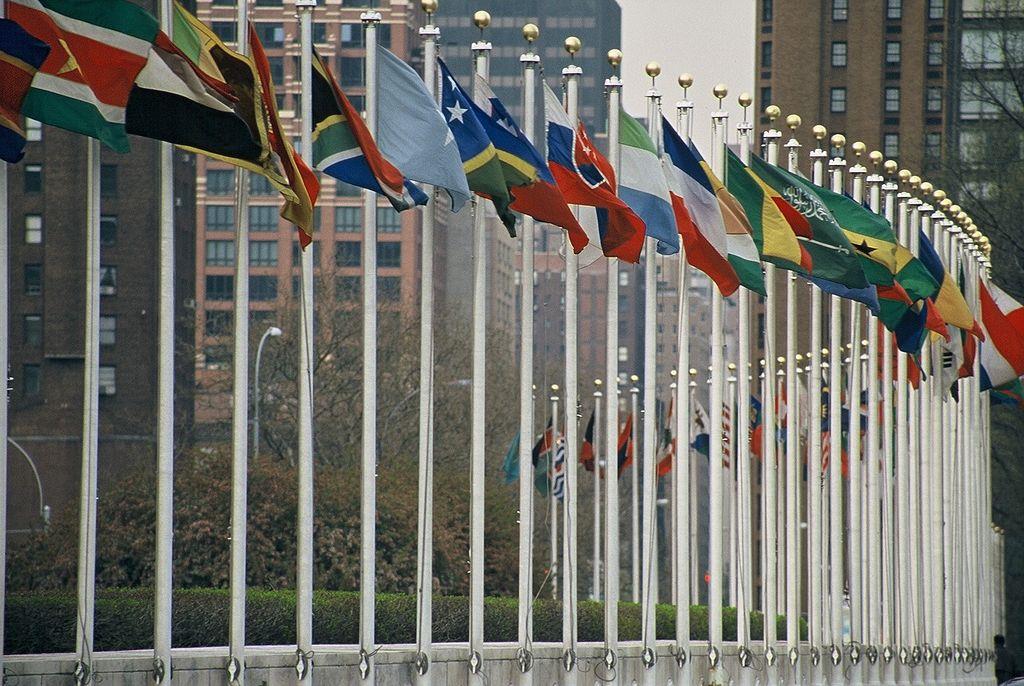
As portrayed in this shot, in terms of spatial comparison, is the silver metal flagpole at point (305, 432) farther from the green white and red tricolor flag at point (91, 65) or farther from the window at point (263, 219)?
the window at point (263, 219)

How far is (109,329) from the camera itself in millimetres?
90938

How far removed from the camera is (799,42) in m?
108

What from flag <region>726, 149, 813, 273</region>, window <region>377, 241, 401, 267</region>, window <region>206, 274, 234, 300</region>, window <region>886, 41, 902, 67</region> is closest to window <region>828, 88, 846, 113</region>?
window <region>886, 41, 902, 67</region>

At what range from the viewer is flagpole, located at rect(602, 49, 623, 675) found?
28.6 m

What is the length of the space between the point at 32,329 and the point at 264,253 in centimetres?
3524

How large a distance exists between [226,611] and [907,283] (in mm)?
13961

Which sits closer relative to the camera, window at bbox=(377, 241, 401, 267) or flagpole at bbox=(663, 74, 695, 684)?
flagpole at bbox=(663, 74, 695, 684)

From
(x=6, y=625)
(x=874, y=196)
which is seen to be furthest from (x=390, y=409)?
(x=6, y=625)

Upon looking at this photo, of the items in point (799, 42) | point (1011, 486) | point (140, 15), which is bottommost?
point (1011, 486)

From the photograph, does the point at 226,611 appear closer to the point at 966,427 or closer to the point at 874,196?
the point at 874,196

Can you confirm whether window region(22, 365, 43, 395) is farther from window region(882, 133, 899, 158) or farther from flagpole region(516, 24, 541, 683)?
flagpole region(516, 24, 541, 683)

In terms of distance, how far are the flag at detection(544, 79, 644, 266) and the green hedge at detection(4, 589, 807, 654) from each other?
23.4 ft

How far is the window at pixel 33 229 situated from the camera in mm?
85875

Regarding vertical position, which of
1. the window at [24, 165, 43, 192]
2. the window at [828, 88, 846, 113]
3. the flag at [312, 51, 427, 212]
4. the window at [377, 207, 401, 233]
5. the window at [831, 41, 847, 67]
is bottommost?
the flag at [312, 51, 427, 212]
